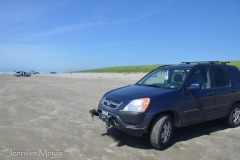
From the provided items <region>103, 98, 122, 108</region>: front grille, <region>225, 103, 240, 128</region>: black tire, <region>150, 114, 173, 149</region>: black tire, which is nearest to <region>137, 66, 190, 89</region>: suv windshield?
<region>150, 114, 173, 149</region>: black tire

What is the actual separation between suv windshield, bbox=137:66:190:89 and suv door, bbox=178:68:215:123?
0.81 ft

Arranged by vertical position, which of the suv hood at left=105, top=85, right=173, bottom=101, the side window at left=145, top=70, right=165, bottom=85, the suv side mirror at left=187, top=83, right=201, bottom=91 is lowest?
the suv hood at left=105, top=85, right=173, bottom=101

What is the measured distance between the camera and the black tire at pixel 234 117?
6156mm

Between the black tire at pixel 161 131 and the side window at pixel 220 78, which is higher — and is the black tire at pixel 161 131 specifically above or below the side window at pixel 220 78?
below

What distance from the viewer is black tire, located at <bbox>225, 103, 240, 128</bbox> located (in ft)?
20.2

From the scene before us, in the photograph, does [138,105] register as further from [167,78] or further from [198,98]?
[198,98]

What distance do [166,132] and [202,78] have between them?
1.91m

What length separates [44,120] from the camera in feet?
21.9

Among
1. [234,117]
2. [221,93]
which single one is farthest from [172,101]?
[234,117]

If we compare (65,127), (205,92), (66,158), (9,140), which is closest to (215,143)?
(205,92)

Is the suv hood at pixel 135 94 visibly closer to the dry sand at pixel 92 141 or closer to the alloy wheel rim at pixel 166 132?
the alloy wheel rim at pixel 166 132

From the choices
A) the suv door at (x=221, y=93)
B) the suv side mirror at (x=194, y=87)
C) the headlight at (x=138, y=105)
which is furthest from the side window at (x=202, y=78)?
the headlight at (x=138, y=105)

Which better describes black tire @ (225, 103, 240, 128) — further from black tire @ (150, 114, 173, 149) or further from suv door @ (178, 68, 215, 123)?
black tire @ (150, 114, 173, 149)

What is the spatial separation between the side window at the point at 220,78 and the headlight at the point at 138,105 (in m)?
2.54
